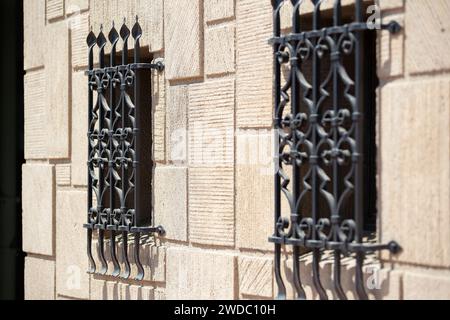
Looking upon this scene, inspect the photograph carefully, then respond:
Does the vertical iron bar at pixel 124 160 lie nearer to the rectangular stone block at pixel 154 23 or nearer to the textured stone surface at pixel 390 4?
the rectangular stone block at pixel 154 23

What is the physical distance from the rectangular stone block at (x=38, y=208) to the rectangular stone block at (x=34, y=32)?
784 mm

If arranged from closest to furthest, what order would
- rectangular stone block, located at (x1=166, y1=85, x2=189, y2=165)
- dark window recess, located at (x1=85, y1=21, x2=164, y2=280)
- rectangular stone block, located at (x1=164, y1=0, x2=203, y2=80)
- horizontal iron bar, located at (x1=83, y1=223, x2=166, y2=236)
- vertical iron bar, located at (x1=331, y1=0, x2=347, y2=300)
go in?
vertical iron bar, located at (x1=331, y1=0, x2=347, y2=300) → rectangular stone block, located at (x1=164, y1=0, x2=203, y2=80) → rectangular stone block, located at (x1=166, y1=85, x2=189, y2=165) → horizontal iron bar, located at (x1=83, y1=223, x2=166, y2=236) → dark window recess, located at (x1=85, y1=21, x2=164, y2=280)

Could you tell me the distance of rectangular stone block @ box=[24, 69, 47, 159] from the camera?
23.0 feet

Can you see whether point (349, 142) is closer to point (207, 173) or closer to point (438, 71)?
point (438, 71)

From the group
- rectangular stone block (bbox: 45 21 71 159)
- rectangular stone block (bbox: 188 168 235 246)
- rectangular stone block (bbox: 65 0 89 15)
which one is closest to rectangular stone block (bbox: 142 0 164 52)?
rectangular stone block (bbox: 65 0 89 15)

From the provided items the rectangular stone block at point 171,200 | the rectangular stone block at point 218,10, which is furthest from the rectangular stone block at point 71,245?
the rectangular stone block at point 218,10

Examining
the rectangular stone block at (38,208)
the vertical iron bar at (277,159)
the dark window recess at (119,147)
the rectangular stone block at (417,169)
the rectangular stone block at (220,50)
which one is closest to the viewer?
the rectangular stone block at (417,169)

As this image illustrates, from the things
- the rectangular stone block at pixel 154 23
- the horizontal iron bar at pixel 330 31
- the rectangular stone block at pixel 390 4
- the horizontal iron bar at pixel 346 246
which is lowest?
the horizontal iron bar at pixel 346 246

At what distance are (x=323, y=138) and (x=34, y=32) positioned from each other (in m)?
3.26

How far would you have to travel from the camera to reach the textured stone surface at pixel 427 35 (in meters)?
4.21

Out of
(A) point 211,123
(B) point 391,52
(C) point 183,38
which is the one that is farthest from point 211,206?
(B) point 391,52

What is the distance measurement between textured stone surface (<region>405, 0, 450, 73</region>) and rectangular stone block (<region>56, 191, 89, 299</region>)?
9.46 ft

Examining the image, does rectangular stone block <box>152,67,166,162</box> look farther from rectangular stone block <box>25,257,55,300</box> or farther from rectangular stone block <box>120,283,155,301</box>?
rectangular stone block <box>25,257,55,300</box>

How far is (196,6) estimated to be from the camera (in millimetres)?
5531
